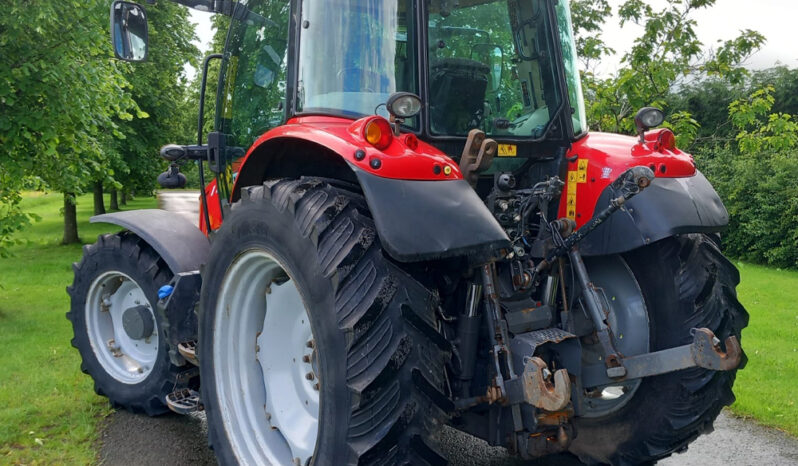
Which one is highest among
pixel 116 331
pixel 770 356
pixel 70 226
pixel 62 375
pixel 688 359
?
pixel 688 359

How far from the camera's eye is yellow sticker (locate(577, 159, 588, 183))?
3.33 meters

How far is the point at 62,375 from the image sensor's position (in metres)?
5.43

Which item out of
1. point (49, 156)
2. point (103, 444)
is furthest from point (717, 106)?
point (103, 444)

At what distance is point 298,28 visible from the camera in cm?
316

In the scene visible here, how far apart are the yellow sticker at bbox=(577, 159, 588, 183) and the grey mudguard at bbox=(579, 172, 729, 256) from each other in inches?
6.1

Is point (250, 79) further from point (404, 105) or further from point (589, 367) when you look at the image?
point (589, 367)

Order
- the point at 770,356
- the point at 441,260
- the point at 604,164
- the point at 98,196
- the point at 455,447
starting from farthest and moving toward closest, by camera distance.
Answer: the point at 98,196 < the point at 770,356 < the point at 455,447 < the point at 604,164 < the point at 441,260

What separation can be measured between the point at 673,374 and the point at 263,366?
6.49 ft

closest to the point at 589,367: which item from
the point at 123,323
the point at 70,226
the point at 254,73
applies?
the point at 254,73

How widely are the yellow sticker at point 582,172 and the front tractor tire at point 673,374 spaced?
45 centimetres

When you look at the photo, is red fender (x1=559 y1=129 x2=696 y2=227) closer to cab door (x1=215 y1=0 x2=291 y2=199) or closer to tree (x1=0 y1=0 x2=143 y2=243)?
cab door (x1=215 y1=0 x2=291 y2=199)

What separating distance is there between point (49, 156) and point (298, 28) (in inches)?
205

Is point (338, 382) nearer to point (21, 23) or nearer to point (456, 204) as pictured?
point (456, 204)

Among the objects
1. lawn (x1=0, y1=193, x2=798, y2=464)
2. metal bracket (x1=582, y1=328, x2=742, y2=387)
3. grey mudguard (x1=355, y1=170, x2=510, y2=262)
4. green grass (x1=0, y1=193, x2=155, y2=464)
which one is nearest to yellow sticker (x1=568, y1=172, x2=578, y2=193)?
metal bracket (x1=582, y1=328, x2=742, y2=387)
